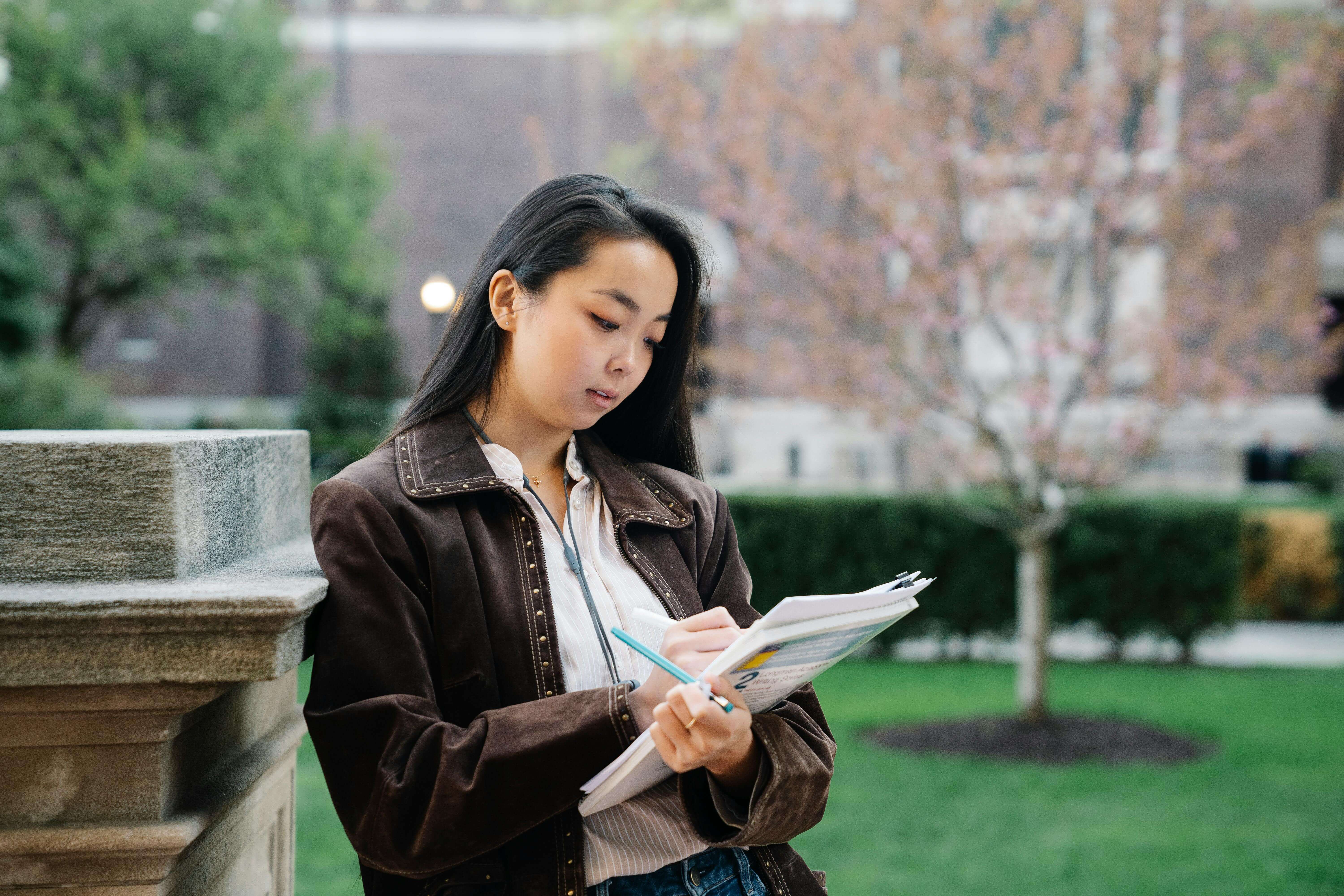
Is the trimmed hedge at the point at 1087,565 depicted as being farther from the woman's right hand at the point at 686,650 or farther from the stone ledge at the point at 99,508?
the stone ledge at the point at 99,508

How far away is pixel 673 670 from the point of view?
4.76 feet

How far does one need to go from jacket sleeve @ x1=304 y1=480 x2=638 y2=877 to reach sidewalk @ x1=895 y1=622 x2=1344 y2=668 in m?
8.13

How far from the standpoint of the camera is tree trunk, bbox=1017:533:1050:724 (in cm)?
668

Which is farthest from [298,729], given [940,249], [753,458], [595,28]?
[595,28]

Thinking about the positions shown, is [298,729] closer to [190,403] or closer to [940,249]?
[940,249]

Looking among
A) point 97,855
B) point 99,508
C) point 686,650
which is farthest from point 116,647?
point 686,650

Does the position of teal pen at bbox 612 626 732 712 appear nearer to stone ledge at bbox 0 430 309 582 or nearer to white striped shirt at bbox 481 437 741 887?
white striped shirt at bbox 481 437 741 887

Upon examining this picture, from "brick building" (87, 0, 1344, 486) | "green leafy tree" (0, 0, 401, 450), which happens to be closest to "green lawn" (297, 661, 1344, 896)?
"green leafy tree" (0, 0, 401, 450)

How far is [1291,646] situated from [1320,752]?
399cm

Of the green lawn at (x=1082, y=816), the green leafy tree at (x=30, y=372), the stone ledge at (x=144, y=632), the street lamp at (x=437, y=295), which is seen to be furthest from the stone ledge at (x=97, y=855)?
the green leafy tree at (x=30, y=372)

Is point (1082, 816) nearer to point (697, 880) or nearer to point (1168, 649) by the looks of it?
point (697, 880)

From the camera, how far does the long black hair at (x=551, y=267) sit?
6.05 ft

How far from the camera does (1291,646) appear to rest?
9.99 meters

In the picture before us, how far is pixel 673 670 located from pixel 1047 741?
5.66 metres
